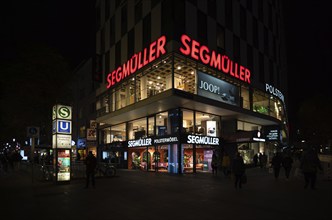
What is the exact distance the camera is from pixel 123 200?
10836 mm

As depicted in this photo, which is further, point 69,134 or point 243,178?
point 69,134

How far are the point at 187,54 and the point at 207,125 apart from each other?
24.8 feet

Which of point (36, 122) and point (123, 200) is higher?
point (36, 122)

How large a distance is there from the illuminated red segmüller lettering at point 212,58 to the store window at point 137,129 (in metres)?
8.61

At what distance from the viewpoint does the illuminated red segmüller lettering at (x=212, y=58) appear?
24.3 meters

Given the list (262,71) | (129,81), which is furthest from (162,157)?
(262,71)

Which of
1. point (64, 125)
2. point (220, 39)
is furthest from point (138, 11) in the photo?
point (64, 125)

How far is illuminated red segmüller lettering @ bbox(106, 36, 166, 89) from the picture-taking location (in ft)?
80.2

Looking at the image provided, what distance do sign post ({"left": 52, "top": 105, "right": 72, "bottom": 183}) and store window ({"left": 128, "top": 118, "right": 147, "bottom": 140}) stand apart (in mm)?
12787

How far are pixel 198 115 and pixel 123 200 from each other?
18331 millimetres

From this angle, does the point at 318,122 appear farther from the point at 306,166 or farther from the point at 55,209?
the point at 55,209

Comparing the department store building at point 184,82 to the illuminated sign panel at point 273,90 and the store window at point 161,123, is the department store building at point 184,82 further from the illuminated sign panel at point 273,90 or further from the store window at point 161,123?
the illuminated sign panel at point 273,90

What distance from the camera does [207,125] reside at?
28.8m

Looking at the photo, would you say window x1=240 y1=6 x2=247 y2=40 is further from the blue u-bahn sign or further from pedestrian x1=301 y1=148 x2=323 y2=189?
the blue u-bahn sign
